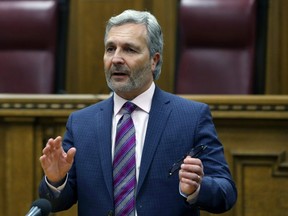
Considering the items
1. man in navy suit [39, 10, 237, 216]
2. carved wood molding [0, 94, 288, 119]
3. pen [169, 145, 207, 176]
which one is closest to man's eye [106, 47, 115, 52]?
man in navy suit [39, 10, 237, 216]

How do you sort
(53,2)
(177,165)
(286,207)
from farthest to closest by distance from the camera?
1. (53,2)
2. (286,207)
3. (177,165)

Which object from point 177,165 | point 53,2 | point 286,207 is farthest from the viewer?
point 53,2

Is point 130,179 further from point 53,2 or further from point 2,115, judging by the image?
point 53,2

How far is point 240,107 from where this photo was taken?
3.05 ft

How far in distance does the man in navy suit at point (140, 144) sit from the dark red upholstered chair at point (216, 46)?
50cm

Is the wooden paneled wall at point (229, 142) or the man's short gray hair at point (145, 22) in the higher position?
the man's short gray hair at point (145, 22)

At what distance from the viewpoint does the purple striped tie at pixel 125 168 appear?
→ 673 millimetres

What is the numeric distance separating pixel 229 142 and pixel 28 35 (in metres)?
0.51

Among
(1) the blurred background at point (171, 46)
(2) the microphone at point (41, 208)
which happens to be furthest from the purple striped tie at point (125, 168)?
(1) the blurred background at point (171, 46)

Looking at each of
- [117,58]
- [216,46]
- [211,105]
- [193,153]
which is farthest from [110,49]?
[216,46]

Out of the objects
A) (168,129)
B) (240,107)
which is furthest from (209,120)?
(240,107)

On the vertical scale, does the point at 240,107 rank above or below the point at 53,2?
below

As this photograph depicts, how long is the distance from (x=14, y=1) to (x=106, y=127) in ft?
2.20

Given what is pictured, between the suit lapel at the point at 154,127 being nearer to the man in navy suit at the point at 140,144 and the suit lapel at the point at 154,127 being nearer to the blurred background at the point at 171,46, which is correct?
the man in navy suit at the point at 140,144
